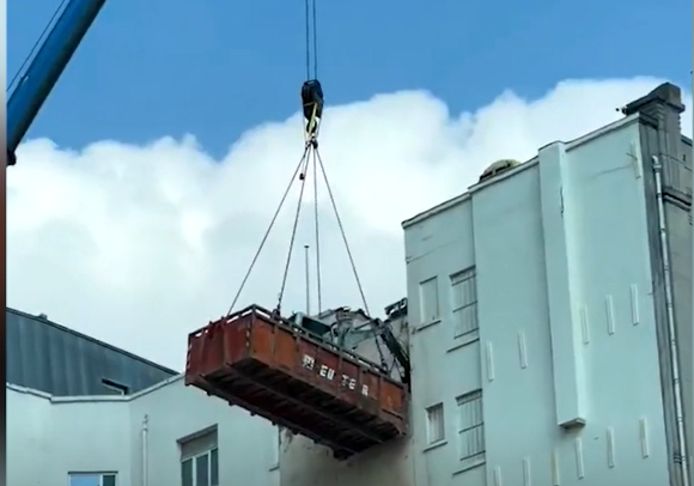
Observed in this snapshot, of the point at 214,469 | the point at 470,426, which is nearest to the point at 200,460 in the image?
the point at 214,469

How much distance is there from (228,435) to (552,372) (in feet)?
46.1

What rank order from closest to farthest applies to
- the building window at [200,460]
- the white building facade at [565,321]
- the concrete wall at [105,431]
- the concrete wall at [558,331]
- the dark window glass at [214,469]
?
the white building facade at [565,321]
the concrete wall at [558,331]
the dark window glass at [214,469]
the building window at [200,460]
the concrete wall at [105,431]

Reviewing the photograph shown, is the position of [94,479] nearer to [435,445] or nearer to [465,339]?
[435,445]

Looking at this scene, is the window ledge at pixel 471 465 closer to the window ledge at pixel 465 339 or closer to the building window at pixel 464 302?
the window ledge at pixel 465 339

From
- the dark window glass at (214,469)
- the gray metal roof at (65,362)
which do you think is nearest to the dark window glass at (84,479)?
Answer: the dark window glass at (214,469)

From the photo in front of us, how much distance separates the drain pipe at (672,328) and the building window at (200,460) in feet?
58.2

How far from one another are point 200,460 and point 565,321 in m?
16.4

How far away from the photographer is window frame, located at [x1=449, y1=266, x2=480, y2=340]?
4003 cm

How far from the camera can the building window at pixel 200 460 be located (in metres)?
48.5

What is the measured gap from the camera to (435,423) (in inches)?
1599

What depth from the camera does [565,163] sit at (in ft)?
126

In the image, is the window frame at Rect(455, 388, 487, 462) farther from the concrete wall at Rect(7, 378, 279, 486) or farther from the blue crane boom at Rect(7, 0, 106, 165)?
the blue crane boom at Rect(7, 0, 106, 165)

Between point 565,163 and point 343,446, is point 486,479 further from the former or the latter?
point 565,163

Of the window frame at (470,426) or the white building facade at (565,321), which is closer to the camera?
the white building facade at (565,321)
